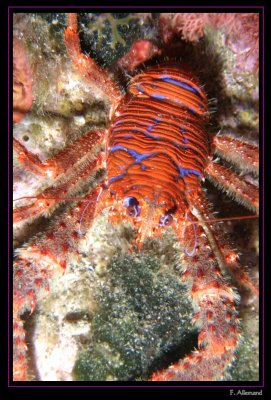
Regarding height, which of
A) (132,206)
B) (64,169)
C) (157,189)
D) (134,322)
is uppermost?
(64,169)

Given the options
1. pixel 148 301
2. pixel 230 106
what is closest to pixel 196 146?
pixel 230 106

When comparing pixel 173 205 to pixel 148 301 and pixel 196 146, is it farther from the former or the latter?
pixel 148 301

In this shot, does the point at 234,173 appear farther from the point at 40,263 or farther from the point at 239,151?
the point at 40,263

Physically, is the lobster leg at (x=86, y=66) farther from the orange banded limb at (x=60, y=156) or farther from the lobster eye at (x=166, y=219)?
the lobster eye at (x=166, y=219)

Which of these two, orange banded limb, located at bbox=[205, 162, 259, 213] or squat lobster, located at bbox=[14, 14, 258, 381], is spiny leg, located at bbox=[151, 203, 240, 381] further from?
orange banded limb, located at bbox=[205, 162, 259, 213]

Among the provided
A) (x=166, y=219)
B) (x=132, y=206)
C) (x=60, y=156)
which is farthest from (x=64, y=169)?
(x=166, y=219)

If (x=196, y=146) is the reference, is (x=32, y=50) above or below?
above

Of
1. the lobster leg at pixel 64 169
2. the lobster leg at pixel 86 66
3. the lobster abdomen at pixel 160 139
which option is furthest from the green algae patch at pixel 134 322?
the lobster leg at pixel 86 66
